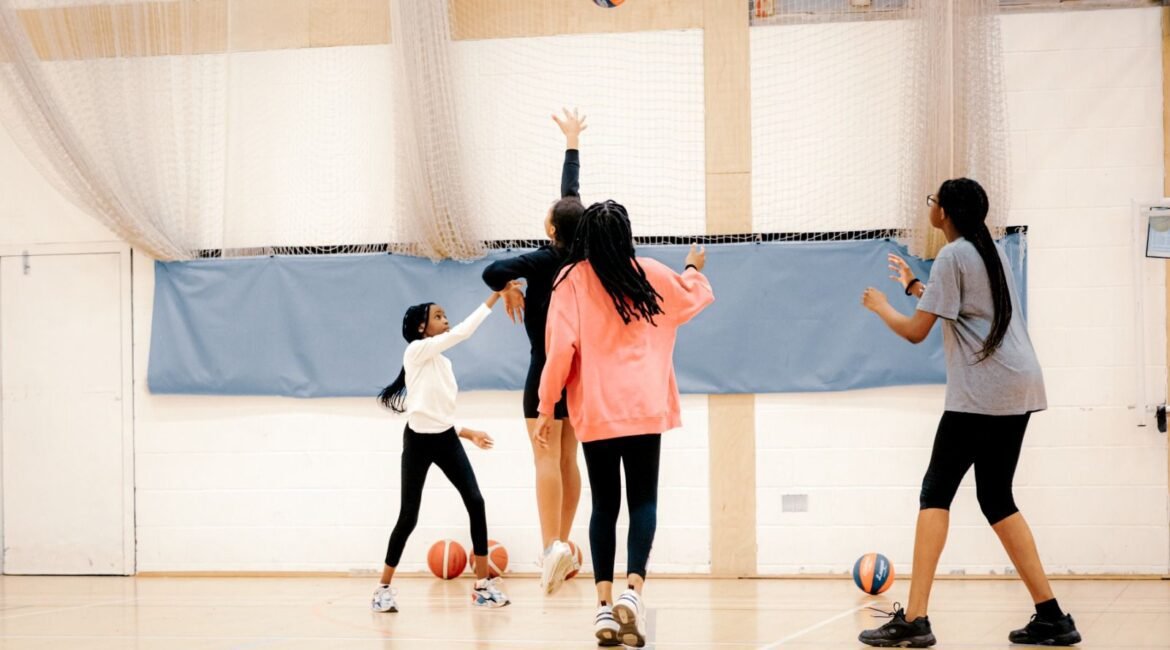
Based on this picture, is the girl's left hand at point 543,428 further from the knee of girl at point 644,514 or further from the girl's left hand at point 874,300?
the girl's left hand at point 874,300

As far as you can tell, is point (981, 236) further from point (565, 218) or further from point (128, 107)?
point (128, 107)

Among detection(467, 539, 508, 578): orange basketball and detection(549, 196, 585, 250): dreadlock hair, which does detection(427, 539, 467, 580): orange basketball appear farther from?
detection(549, 196, 585, 250): dreadlock hair

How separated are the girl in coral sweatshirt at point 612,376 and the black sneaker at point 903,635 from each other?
94 centimetres

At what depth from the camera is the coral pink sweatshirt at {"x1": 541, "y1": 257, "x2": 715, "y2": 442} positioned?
4422 millimetres

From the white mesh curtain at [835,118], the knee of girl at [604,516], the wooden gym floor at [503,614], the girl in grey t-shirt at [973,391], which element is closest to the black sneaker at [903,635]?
the girl in grey t-shirt at [973,391]

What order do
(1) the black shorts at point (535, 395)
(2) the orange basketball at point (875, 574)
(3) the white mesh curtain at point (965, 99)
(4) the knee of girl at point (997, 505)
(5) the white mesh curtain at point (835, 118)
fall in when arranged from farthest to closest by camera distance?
(5) the white mesh curtain at point (835, 118) < (3) the white mesh curtain at point (965, 99) < (2) the orange basketball at point (875, 574) < (1) the black shorts at point (535, 395) < (4) the knee of girl at point (997, 505)

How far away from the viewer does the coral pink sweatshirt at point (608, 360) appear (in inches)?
174

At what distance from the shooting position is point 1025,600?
637cm

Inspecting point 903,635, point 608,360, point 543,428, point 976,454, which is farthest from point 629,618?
point 976,454

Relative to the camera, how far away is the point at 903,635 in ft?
14.9

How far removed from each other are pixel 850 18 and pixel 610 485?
14.8 feet

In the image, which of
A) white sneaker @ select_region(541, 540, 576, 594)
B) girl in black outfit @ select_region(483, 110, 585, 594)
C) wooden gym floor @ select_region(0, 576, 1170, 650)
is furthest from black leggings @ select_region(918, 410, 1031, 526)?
girl in black outfit @ select_region(483, 110, 585, 594)

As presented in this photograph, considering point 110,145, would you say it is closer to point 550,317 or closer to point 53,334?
point 53,334

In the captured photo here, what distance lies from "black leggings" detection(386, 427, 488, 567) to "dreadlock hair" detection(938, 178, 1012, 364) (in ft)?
9.20
